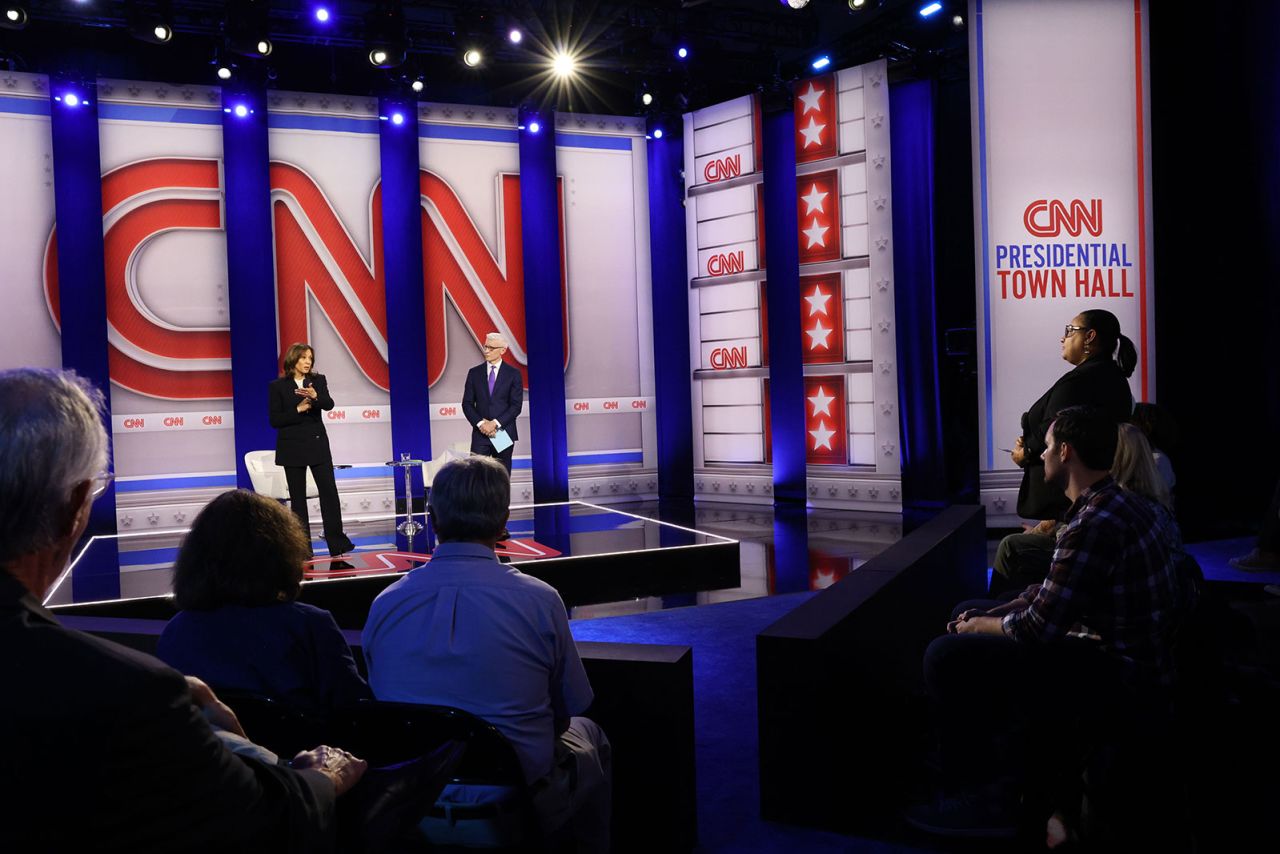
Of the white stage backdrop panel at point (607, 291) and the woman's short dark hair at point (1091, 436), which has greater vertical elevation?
the white stage backdrop panel at point (607, 291)

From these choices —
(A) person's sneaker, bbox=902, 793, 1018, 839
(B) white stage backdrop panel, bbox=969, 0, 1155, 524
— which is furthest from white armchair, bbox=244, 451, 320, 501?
(A) person's sneaker, bbox=902, 793, 1018, 839

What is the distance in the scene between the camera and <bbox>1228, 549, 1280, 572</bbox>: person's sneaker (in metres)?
5.41

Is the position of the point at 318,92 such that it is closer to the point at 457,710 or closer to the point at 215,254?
the point at 215,254

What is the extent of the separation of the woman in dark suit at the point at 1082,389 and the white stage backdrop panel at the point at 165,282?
6.83m

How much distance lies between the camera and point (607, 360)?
32.4 feet

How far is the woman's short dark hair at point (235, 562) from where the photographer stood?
179 cm

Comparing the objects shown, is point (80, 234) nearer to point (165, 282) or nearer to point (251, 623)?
point (165, 282)

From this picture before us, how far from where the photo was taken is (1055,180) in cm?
715

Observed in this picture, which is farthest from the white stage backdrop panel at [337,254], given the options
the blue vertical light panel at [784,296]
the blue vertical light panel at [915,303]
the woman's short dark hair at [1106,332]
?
the woman's short dark hair at [1106,332]

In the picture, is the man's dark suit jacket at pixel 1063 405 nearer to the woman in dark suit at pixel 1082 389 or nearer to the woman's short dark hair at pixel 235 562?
the woman in dark suit at pixel 1082 389

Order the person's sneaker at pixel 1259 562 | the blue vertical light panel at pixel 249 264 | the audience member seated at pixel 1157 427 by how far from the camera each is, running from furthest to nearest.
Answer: the blue vertical light panel at pixel 249 264
the person's sneaker at pixel 1259 562
the audience member seated at pixel 1157 427

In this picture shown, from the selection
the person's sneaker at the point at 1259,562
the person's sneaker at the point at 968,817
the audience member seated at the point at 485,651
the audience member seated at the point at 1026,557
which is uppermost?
the audience member seated at the point at 485,651

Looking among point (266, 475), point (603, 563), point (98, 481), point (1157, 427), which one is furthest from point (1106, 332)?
point (266, 475)

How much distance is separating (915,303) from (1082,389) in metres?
4.48
